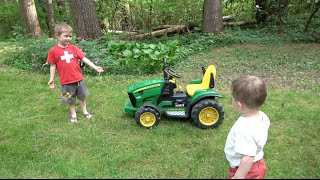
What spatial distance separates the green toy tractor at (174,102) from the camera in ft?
14.7

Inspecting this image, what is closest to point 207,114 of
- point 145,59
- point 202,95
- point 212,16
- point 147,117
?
point 202,95

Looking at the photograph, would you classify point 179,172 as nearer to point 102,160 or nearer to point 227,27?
point 102,160

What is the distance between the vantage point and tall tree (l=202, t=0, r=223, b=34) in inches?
411

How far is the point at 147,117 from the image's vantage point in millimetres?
4520

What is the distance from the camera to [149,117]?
453 cm

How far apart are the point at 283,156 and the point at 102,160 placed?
2.07 m

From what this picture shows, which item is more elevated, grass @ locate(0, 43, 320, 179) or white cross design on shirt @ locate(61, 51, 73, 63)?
white cross design on shirt @ locate(61, 51, 73, 63)

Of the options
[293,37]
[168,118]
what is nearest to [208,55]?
[293,37]

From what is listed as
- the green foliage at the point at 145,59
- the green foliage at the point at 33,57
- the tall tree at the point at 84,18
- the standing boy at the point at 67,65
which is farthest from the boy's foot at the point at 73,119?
the tall tree at the point at 84,18

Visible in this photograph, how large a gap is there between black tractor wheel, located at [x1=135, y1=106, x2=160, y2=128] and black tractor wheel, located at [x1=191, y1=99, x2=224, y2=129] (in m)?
0.51

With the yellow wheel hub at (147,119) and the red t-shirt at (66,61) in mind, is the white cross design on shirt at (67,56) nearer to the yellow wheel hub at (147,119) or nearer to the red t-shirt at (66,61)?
the red t-shirt at (66,61)

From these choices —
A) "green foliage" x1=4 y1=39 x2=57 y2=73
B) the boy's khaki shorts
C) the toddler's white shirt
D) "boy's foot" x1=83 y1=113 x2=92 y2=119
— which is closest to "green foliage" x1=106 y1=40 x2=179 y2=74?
"green foliage" x1=4 y1=39 x2=57 y2=73

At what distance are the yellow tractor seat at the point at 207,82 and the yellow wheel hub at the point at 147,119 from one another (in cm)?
62

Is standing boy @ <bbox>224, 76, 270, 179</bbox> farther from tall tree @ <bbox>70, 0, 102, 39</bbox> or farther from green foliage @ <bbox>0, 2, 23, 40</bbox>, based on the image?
green foliage @ <bbox>0, 2, 23, 40</bbox>
